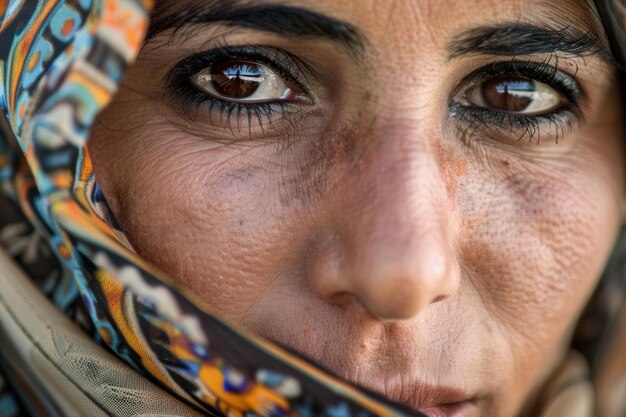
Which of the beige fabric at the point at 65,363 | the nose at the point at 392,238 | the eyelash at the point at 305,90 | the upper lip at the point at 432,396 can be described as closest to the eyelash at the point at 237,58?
the eyelash at the point at 305,90

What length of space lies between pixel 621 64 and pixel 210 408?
1.12m

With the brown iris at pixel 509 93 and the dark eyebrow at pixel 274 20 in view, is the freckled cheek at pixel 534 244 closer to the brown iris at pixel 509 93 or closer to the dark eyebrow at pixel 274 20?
the brown iris at pixel 509 93

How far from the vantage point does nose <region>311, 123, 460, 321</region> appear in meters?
1.29

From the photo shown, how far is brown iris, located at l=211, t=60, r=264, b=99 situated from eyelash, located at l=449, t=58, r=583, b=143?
0.39 meters

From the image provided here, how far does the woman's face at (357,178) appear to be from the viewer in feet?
4.46

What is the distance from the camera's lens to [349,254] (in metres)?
1.33

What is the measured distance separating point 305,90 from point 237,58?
142 millimetres

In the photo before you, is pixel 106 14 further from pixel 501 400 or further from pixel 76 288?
pixel 501 400

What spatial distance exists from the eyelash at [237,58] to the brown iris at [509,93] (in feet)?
1.29

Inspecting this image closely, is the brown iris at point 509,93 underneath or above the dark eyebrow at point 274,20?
above

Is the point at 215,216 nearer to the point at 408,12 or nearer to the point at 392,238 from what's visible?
the point at 392,238

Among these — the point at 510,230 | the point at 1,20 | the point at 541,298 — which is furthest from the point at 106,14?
the point at 541,298

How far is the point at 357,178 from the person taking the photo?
4.58 feet

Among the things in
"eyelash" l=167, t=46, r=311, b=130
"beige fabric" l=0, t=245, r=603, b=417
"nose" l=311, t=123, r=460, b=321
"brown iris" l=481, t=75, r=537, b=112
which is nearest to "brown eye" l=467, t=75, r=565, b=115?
"brown iris" l=481, t=75, r=537, b=112
